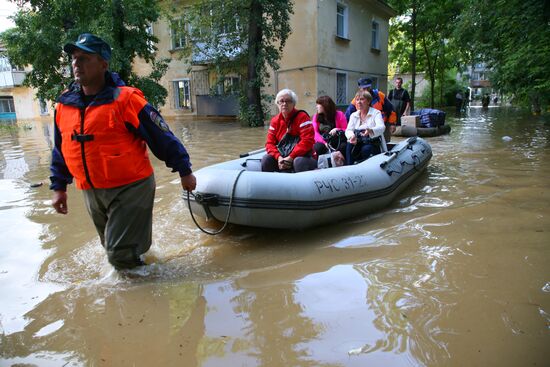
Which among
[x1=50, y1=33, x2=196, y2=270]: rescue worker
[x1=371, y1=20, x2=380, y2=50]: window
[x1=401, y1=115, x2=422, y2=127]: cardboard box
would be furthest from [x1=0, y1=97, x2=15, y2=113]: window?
[x1=50, y1=33, x2=196, y2=270]: rescue worker

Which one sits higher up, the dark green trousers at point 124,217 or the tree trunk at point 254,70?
the tree trunk at point 254,70

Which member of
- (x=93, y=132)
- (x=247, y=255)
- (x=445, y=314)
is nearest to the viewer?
(x=445, y=314)

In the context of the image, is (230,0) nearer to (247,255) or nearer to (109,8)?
(109,8)

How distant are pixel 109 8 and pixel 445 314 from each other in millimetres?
11958

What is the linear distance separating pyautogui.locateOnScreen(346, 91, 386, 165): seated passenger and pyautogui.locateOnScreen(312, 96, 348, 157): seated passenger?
0.43ft

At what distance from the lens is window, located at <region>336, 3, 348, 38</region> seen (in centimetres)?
1625

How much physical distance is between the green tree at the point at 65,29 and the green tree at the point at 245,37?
2213 millimetres

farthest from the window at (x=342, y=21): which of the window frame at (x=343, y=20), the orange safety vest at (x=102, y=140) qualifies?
the orange safety vest at (x=102, y=140)

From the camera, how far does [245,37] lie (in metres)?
14.0

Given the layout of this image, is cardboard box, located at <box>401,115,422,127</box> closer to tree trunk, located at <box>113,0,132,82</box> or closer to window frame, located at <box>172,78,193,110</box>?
tree trunk, located at <box>113,0,132,82</box>

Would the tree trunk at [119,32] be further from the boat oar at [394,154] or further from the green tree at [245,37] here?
the boat oar at [394,154]

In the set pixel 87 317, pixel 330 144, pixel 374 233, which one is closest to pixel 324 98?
pixel 330 144

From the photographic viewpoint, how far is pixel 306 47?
15.1 meters

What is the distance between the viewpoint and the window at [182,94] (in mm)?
19855
